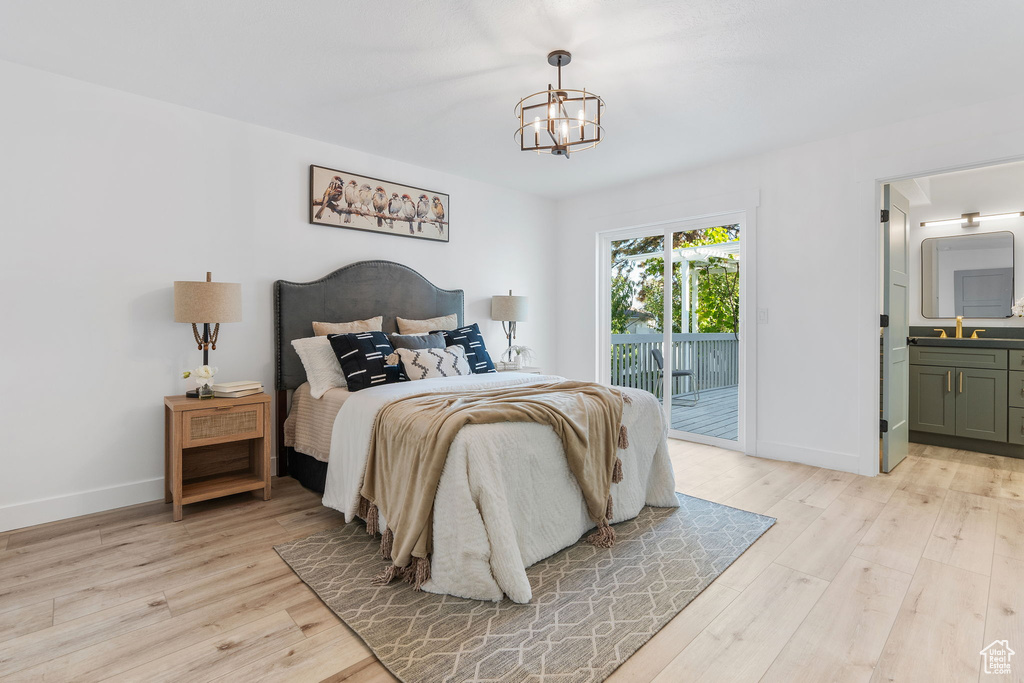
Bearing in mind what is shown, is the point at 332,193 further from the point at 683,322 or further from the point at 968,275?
the point at 968,275

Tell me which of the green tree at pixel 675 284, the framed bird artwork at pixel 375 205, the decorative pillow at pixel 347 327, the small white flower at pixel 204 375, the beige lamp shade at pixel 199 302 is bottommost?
the small white flower at pixel 204 375

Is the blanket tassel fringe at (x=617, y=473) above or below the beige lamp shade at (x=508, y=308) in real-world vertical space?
below

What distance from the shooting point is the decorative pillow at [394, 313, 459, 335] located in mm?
4031

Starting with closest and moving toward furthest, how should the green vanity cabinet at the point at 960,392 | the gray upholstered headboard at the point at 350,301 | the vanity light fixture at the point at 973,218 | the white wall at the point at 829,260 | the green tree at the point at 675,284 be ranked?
the white wall at the point at 829,260 < the gray upholstered headboard at the point at 350,301 < the green vanity cabinet at the point at 960,392 < the green tree at the point at 675,284 < the vanity light fixture at the point at 973,218

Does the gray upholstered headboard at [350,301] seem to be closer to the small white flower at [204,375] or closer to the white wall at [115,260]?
the white wall at [115,260]

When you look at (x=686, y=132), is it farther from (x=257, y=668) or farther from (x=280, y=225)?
(x=257, y=668)

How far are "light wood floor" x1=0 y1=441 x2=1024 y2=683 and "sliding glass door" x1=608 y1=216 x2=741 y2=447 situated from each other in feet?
5.40

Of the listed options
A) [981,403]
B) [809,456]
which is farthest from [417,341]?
[981,403]

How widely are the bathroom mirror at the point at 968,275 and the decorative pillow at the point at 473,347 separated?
4.42m

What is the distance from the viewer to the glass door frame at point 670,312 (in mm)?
4168

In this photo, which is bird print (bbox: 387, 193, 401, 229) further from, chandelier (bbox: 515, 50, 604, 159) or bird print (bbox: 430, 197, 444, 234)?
chandelier (bbox: 515, 50, 604, 159)

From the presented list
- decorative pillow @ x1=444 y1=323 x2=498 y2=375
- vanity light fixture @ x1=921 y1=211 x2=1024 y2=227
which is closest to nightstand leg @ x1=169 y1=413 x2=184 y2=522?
decorative pillow @ x1=444 y1=323 x2=498 y2=375

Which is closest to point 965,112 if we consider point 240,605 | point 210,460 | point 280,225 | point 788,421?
point 788,421

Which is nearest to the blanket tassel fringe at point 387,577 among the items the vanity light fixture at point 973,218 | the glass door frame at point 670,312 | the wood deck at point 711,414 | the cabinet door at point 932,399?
the glass door frame at point 670,312
